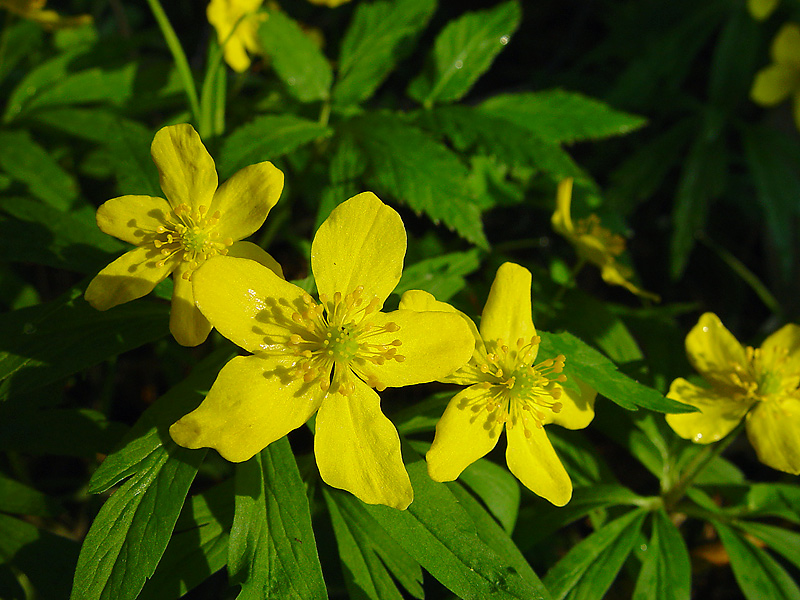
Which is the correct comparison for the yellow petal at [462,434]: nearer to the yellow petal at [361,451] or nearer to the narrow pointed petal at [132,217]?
the yellow petal at [361,451]

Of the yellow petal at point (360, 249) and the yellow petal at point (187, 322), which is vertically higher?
the yellow petal at point (360, 249)

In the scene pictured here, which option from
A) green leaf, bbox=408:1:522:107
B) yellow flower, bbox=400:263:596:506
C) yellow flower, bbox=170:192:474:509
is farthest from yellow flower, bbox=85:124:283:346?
green leaf, bbox=408:1:522:107

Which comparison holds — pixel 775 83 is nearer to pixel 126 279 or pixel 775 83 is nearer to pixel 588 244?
pixel 588 244

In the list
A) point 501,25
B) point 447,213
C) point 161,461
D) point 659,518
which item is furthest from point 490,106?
point 161,461

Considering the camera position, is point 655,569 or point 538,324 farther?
point 538,324

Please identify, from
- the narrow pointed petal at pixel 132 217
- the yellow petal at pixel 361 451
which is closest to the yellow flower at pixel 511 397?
the yellow petal at pixel 361 451

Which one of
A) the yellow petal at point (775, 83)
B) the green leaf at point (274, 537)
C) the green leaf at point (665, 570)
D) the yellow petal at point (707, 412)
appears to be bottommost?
the green leaf at point (665, 570)

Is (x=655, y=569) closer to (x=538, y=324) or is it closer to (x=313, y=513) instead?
(x=538, y=324)
